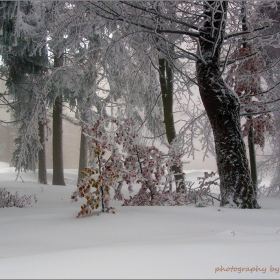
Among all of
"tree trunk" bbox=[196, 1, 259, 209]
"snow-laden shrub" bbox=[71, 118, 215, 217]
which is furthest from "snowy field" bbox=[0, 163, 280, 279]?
"snow-laden shrub" bbox=[71, 118, 215, 217]

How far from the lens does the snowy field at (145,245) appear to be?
6.31 feet

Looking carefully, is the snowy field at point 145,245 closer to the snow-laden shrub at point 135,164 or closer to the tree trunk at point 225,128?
the tree trunk at point 225,128

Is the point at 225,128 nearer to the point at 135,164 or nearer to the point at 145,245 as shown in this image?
the point at 135,164

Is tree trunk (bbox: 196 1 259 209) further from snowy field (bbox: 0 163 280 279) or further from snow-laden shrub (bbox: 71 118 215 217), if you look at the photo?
snow-laden shrub (bbox: 71 118 215 217)

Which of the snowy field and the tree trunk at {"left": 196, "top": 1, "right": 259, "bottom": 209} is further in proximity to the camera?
the tree trunk at {"left": 196, "top": 1, "right": 259, "bottom": 209}

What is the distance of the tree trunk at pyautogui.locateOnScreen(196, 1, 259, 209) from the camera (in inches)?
187

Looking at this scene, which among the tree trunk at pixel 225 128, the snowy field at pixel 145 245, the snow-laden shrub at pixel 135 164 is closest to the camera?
the snowy field at pixel 145 245

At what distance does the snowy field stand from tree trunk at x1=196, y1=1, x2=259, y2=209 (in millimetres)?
580

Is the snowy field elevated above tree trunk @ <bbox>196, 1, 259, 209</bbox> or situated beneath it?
situated beneath

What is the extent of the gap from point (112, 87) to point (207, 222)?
6088mm

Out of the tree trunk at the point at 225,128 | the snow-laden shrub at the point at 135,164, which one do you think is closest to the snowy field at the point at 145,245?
the tree trunk at the point at 225,128

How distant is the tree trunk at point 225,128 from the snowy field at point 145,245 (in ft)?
1.90

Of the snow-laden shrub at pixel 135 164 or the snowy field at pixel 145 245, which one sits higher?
the snow-laden shrub at pixel 135 164

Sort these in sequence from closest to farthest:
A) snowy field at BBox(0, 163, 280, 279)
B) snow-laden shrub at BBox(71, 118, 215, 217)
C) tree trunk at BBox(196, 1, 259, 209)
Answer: snowy field at BBox(0, 163, 280, 279)
snow-laden shrub at BBox(71, 118, 215, 217)
tree trunk at BBox(196, 1, 259, 209)
